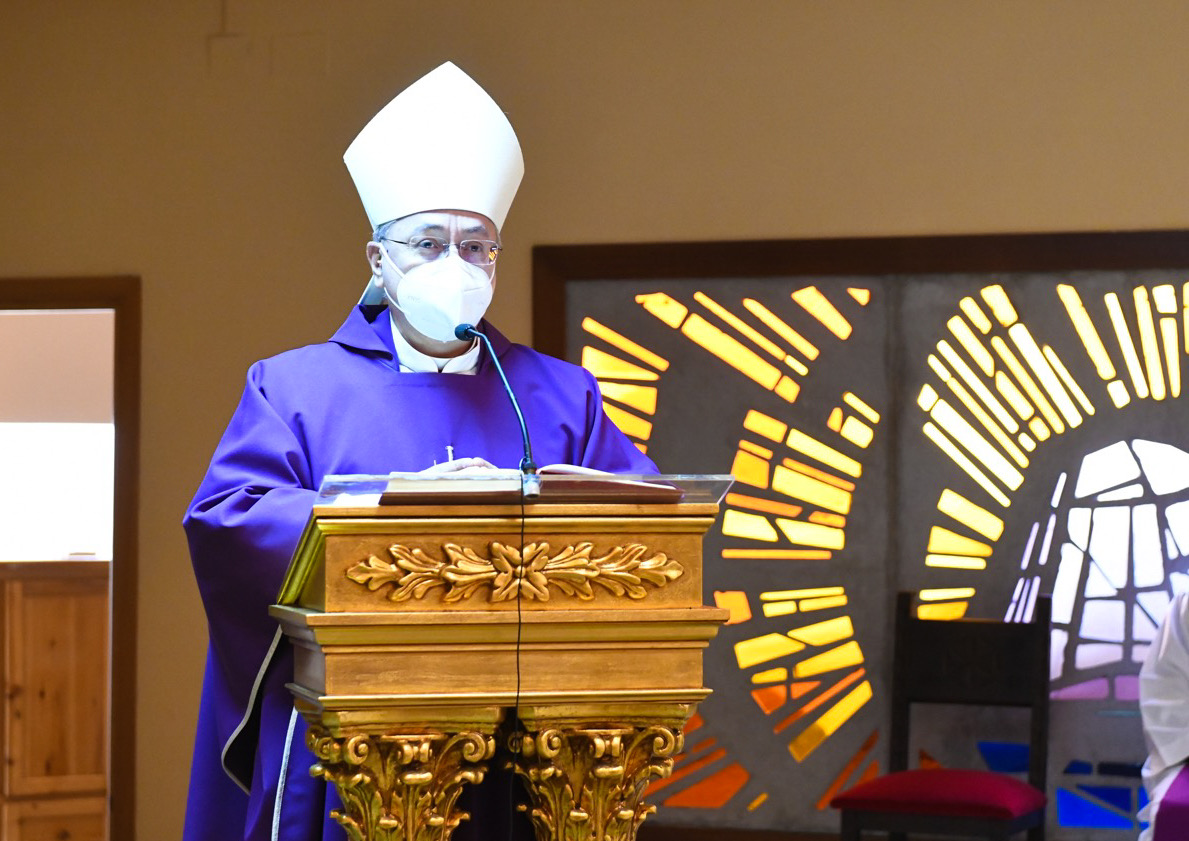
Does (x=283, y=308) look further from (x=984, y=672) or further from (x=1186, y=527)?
(x=1186, y=527)

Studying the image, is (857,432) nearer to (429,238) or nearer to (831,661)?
(831,661)

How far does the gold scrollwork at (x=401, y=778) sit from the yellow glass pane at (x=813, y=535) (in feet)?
9.67

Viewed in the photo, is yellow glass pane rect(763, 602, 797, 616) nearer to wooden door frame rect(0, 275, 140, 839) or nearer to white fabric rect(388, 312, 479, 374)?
wooden door frame rect(0, 275, 140, 839)

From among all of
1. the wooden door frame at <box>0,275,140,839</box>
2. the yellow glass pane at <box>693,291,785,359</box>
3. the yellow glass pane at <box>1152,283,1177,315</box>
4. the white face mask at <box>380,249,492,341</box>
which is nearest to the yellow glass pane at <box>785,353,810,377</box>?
the yellow glass pane at <box>693,291,785,359</box>

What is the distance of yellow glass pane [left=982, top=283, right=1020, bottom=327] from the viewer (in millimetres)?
4434

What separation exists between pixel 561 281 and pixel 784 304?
0.64 meters

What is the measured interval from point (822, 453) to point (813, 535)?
0.23 m

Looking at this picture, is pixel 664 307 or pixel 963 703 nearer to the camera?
pixel 963 703

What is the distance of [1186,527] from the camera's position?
14.2 ft

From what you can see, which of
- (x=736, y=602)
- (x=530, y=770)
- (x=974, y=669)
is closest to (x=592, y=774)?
(x=530, y=770)

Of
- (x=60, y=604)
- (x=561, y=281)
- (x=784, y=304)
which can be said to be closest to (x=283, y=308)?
(x=561, y=281)

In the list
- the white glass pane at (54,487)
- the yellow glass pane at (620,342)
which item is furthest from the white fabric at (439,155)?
the white glass pane at (54,487)

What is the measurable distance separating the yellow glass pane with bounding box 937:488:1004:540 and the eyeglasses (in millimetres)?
2569

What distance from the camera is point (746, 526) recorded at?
452 centimetres
